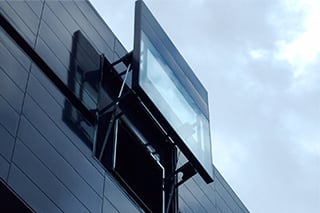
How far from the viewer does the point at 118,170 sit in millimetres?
15570

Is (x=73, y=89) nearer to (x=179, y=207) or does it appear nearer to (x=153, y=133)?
(x=153, y=133)

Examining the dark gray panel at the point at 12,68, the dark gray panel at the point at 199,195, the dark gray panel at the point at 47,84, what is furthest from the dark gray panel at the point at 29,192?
the dark gray panel at the point at 199,195

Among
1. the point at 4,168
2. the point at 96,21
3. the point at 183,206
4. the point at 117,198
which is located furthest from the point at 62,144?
the point at 183,206

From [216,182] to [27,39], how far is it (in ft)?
31.3

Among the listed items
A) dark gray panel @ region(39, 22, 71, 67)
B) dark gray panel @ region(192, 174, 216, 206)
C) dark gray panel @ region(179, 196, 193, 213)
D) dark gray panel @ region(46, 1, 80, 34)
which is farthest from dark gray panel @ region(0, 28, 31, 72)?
dark gray panel @ region(192, 174, 216, 206)

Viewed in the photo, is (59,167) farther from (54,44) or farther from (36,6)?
(36,6)

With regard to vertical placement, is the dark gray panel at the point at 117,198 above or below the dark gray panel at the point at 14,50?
below

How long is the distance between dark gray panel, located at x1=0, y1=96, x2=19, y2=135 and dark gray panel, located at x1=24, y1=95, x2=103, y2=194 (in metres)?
0.44

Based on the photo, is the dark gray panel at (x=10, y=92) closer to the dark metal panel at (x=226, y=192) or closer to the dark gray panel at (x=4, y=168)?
the dark gray panel at (x=4, y=168)

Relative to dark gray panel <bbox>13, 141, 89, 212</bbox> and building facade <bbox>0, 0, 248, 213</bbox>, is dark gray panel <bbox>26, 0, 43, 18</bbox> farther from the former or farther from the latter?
dark gray panel <bbox>13, 141, 89, 212</bbox>

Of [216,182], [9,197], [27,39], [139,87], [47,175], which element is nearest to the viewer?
[9,197]

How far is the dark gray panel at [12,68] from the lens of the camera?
43.8 feet

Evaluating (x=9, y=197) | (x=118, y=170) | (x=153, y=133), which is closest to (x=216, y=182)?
(x=153, y=133)

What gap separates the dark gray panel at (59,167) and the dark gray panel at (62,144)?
6.2 inches
